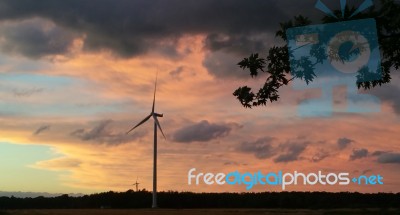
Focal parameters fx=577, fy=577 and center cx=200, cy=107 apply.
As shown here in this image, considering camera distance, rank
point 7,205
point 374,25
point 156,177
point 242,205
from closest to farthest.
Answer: point 374,25
point 156,177
point 242,205
point 7,205

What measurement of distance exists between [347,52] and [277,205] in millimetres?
113716

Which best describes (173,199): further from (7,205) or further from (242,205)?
(7,205)

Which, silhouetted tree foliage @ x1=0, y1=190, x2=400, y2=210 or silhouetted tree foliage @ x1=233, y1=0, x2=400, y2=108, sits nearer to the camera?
silhouetted tree foliage @ x1=233, y1=0, x2=400, y2=108

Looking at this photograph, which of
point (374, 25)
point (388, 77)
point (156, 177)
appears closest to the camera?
point (374, 25)

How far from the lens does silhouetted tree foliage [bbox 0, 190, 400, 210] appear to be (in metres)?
140

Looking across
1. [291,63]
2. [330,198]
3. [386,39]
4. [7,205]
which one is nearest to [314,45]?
[291,63]

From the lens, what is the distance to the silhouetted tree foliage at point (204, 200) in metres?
140

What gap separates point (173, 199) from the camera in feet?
539

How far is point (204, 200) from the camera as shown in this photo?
163 meters

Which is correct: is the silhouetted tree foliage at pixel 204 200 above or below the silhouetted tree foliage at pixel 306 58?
below

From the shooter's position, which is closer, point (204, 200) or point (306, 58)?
point (306, 58)

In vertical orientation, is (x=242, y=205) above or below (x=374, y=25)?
below

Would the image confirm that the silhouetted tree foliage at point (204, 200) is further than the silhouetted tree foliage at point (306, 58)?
Yes

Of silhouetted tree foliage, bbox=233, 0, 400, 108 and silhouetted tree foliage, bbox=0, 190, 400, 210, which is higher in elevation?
silhouetted tree foliage, bbox=233, 0, 400, 108
